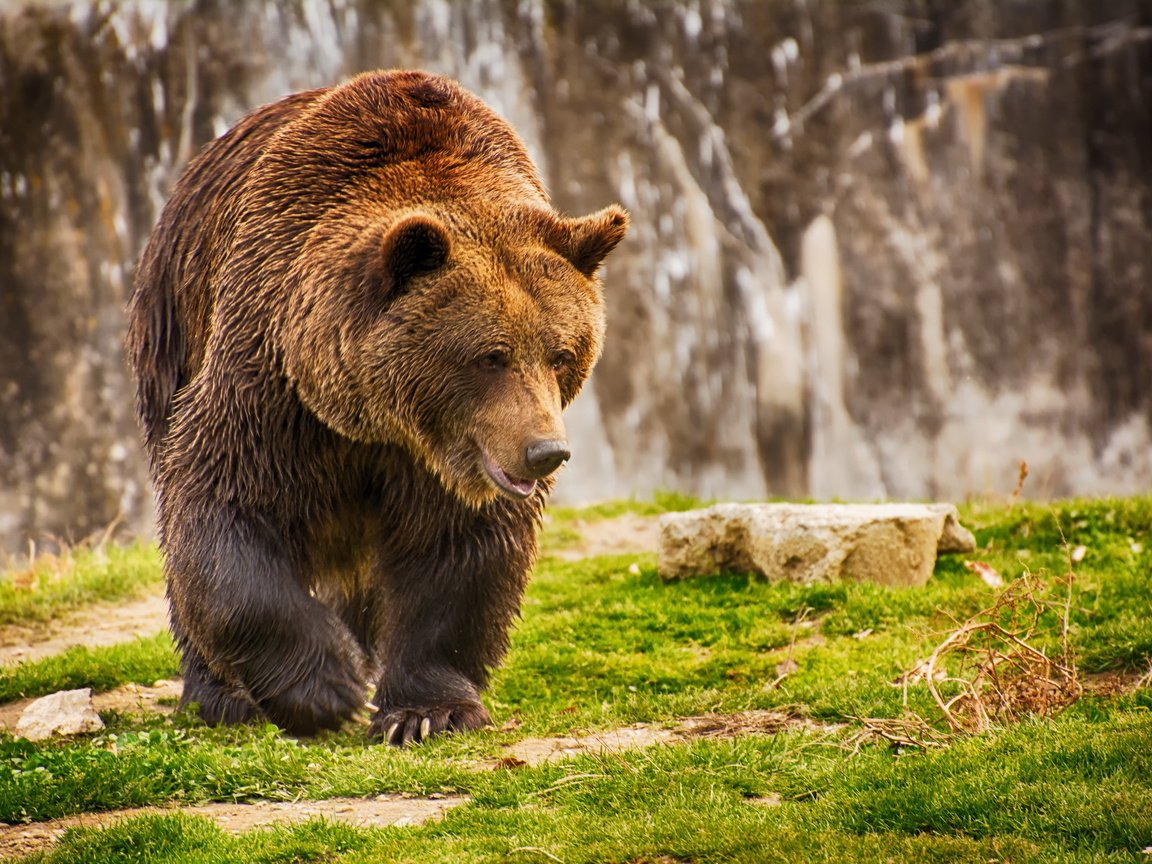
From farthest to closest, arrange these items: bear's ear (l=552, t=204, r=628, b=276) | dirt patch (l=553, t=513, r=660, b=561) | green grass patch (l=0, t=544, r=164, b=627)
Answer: dirt patch (l=553, t=513, r=660, b=561), green grass patch (l=0, t=544, r=164, b=627), bear's ear (l=552, t=204, r=628, b=276)

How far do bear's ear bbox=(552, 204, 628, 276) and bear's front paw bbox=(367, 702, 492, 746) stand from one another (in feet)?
6.49

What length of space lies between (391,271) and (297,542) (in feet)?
4.43

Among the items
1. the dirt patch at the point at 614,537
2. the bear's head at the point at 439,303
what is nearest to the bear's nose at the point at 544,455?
the bear's head at the point at 439,303

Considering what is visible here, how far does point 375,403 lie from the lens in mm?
5742

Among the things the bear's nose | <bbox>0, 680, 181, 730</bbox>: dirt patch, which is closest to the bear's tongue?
the bear's nose

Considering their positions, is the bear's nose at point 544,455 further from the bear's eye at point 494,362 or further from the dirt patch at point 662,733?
the dirt patch at point 662,733

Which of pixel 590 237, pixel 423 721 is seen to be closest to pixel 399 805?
pixel 423 721

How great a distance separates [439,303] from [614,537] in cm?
545

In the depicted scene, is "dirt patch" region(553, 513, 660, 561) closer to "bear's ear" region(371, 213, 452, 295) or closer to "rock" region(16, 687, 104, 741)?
"rock" region(16, 687, 104, 741)

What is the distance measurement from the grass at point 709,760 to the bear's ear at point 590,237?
1.98 meters

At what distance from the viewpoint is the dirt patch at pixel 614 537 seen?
10.4m

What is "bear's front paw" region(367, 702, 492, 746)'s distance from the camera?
19.9ft

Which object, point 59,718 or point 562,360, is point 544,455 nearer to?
point 562,360

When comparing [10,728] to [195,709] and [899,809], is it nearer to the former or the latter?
[195,709]
